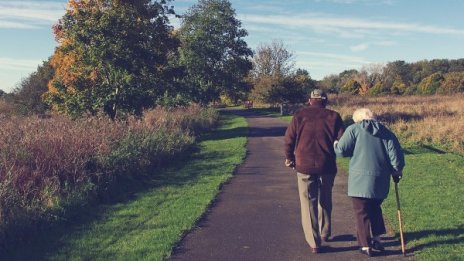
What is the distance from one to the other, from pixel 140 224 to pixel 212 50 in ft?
104

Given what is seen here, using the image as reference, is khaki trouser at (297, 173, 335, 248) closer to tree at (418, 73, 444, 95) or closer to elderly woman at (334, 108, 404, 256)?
elderly woman at (334, 108, 404, 256)

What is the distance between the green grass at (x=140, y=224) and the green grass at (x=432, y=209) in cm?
322

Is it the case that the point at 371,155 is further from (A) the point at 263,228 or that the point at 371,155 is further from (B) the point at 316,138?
(A) the point at 263,228

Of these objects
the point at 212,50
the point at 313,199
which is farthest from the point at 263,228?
the point at 212,50

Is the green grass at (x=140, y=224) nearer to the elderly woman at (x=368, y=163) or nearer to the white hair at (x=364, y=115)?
the elderly woman at (x=368, y=163)

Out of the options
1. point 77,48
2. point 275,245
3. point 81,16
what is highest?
point 81,16

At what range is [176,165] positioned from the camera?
13500mm

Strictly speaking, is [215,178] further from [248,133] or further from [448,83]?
[448,83]

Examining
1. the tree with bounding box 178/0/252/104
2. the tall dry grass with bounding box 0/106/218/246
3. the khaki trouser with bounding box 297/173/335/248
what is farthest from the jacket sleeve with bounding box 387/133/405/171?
the tree with bounding box 178/0/252/104

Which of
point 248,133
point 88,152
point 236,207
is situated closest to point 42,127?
point 88,152

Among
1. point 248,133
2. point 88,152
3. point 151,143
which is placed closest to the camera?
point 88,152

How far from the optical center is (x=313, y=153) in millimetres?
5902

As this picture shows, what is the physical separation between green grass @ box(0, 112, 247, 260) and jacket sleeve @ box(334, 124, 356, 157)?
8.23 feet

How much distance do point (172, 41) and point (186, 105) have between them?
12707 millimetres
